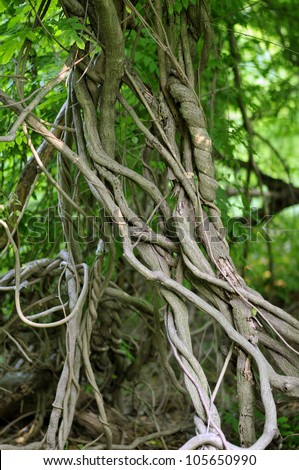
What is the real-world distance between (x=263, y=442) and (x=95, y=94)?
1171 mm

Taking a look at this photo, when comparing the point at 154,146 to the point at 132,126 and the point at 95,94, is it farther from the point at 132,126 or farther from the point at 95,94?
the point at 132,126

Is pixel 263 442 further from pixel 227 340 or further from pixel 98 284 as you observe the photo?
pixel 98 284

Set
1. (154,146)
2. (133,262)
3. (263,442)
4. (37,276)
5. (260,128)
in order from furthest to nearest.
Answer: (260,128) → (37,276) → (154,146) → (133,262) → (263,442)

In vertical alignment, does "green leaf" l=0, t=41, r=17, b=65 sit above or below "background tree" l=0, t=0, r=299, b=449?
above

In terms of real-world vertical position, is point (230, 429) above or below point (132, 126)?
below

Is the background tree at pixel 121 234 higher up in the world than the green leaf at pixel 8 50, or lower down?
lower down

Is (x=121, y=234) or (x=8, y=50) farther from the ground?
(x=8, y=50)

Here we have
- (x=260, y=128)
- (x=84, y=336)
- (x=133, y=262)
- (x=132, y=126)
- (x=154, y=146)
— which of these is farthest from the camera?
(x=260, y=128)

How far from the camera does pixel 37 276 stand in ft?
7.68

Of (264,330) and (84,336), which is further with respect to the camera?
(84,336)

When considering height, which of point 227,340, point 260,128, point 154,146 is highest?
point 260,128

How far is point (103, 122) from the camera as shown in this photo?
1955 millimetres

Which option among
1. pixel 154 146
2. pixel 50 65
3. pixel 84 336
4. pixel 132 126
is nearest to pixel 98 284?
pixel 84 336

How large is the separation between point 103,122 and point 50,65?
634 millimetres
